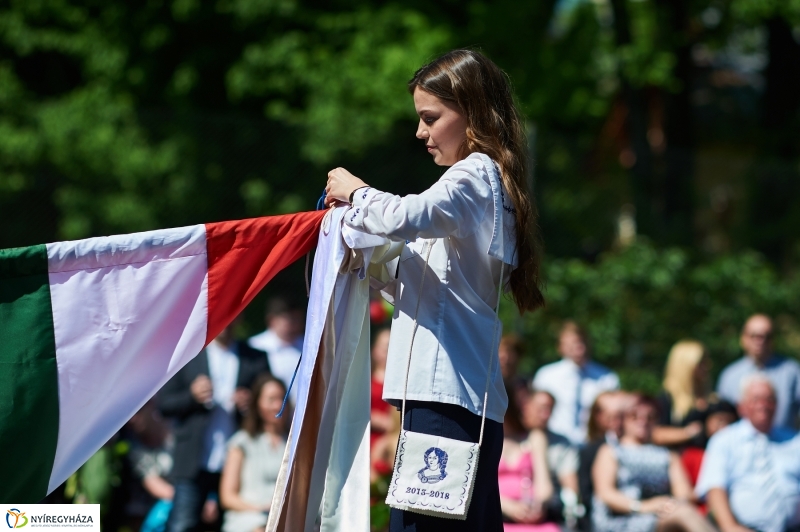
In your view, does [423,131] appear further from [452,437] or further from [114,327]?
[114,327]

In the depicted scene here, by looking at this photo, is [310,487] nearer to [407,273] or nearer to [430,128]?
[407,273]

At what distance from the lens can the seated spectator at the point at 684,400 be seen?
23.3 ft

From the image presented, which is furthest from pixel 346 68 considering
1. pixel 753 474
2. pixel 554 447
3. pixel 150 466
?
pixel 753 474

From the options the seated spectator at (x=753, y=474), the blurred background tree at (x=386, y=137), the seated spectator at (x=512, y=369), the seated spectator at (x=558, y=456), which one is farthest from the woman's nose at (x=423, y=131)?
the blurred background tree at (x=386, y=137)

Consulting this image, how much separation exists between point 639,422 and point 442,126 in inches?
153

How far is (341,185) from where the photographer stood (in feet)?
10.6

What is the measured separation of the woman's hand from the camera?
3184 millimetres

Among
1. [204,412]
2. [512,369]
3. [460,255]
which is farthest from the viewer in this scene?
[512,369]

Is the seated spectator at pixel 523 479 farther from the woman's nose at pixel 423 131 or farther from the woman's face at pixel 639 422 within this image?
the woman's nose at pixel 423 131

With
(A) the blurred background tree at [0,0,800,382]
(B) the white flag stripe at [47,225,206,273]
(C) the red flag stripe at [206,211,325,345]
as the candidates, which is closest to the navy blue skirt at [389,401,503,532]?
(C) the red flag stripe at [206,211,325,345]

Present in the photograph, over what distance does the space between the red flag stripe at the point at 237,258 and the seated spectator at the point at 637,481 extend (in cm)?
355

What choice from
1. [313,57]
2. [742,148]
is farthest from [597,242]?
[742,148]

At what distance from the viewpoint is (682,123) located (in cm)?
1502

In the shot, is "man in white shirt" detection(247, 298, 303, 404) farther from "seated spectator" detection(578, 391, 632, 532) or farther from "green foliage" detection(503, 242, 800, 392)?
"green foliage" detection(503, 242, 800, 392)
